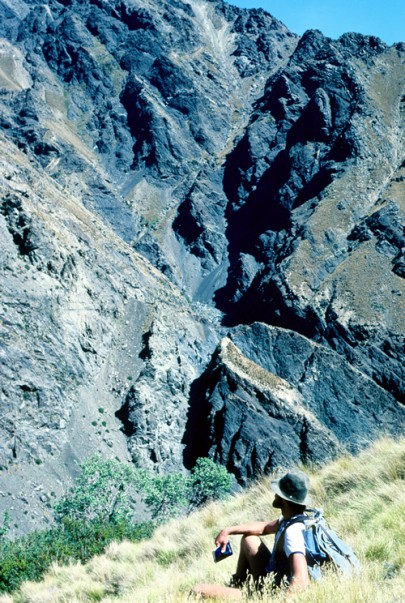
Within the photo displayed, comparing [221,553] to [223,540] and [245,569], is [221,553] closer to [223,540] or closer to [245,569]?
[223,540]

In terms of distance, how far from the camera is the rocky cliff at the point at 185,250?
152ft

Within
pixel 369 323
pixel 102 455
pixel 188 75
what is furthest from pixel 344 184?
pixel 188 75

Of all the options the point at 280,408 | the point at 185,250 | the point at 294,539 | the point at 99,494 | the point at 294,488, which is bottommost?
the point at 99,494

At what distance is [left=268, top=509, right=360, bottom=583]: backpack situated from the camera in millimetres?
4762

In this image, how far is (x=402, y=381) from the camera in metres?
67.9

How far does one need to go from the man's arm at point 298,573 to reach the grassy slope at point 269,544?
3.8 inches

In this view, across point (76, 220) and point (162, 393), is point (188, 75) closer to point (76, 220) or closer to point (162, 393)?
point (76, 220)

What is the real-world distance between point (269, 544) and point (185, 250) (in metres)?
114

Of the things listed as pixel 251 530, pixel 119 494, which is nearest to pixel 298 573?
pixel 251 530

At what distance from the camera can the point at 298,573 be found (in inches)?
180

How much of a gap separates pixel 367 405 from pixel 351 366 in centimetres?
645

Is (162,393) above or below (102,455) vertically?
above

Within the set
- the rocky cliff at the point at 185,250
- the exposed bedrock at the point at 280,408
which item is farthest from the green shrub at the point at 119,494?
the exposed bedrock at the point at 280,408

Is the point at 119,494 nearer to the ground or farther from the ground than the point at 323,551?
nearer to the ground
